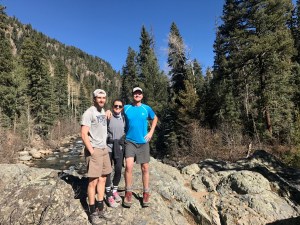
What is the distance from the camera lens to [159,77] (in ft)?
103

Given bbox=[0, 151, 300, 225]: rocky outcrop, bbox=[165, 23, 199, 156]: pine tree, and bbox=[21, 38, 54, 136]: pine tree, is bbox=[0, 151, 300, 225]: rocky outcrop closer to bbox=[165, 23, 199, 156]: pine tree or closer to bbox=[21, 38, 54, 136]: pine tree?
bbox=[165, 23, 199, 156]: pine tree

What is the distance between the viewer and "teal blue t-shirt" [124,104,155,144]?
196 inches

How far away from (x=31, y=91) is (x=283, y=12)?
103 feet

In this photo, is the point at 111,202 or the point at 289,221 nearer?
the point at 111,202

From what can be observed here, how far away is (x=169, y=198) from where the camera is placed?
585cm

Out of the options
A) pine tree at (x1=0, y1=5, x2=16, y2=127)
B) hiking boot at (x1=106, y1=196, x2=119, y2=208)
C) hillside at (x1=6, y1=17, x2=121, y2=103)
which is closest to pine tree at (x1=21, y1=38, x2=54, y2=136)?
pine tree at (x1=0, y1=5, x2=16, y2=127)

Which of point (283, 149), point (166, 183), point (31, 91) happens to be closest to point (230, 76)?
point (283, 149)

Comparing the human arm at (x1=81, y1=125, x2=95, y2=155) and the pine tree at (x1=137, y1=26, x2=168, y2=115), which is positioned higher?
the pine tree at (x1=137, y1=26, x2=168, y2=115)

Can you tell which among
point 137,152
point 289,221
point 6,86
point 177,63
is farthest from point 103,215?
point 6,86

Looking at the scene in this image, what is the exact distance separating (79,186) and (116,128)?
150cm

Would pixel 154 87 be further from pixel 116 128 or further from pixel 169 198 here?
pixel 116 128

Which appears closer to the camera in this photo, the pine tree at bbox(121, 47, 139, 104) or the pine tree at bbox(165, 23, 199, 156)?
the pine tree at bbox(165, 23, 199, 156)

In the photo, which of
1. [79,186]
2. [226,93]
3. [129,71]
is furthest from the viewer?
[129,71]

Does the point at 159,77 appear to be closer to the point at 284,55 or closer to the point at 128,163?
the point at 284,55
